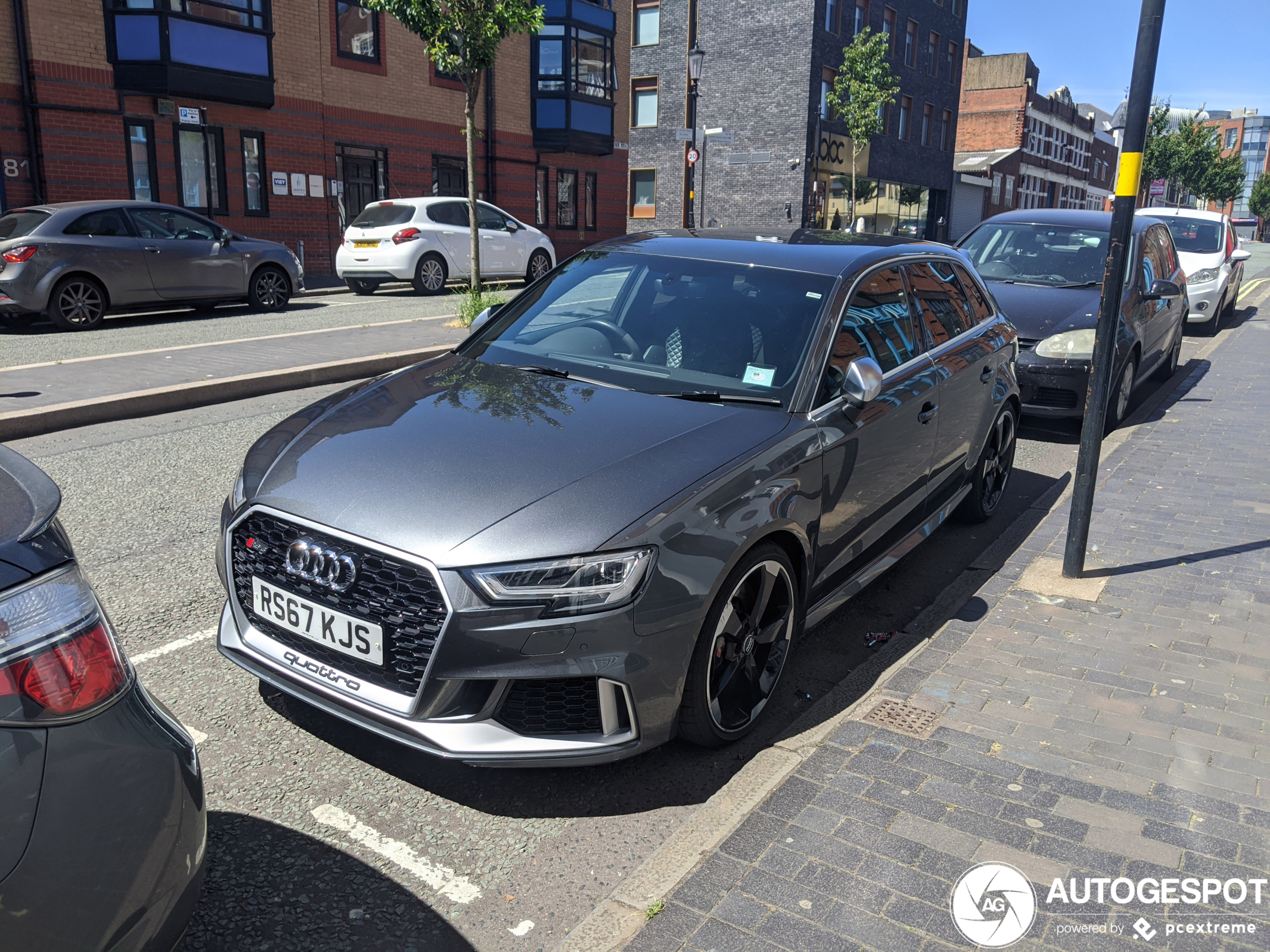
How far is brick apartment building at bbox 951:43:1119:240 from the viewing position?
55250 millimetres

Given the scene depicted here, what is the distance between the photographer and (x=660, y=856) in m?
2.78

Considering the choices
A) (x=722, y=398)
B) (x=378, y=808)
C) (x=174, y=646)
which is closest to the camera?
(x=378, y=808)

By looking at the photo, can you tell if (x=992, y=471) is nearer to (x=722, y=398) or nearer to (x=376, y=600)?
(x=722, y=398)

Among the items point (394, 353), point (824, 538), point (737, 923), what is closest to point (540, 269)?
point (394, 353)

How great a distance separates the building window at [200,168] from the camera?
20.5 metres

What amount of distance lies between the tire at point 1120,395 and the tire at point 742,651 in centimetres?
603

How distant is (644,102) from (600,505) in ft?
137

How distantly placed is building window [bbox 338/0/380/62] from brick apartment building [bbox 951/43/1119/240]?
34.9 metres

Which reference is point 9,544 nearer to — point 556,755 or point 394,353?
point 556,755

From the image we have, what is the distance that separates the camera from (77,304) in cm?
1262

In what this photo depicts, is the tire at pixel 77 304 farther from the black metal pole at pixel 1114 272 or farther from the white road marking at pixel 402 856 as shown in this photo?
the black metal pole at pixel 1114 272

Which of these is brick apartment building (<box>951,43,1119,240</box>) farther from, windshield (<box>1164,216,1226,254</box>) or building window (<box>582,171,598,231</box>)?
windshield (<box>1164,216,1226,254</box>)

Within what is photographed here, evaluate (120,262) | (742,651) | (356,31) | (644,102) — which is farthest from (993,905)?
(644,102)

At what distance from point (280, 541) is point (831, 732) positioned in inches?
73.3
